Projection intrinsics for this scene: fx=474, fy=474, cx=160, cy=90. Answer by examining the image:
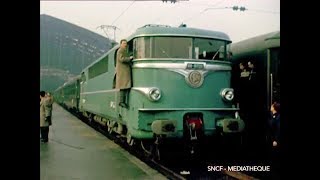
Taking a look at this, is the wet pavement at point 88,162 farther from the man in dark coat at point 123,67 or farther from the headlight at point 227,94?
the headlight at point 227,94

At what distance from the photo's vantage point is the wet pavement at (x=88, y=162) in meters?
6.96

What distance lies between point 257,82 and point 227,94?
0.87m

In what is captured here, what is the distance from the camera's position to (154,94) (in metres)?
7.60

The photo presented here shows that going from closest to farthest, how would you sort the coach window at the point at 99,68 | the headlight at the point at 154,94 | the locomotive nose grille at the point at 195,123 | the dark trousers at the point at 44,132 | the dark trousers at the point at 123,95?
the headlight at the point at 154,94 → the locomotive nose grille at the point at 195,123 → the dark trousers at the point at 123,95 → the dark trousers at the point at 44,132 → the coach window at the point at 99,68

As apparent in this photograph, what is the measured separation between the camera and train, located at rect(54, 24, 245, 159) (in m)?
7.62

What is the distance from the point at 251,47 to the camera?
28.6ft

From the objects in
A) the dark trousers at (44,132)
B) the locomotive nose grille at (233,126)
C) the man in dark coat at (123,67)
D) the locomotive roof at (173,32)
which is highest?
the locomotive roof at (173,32)

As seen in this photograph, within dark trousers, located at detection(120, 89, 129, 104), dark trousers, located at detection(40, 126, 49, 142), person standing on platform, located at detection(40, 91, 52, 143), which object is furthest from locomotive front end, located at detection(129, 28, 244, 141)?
dark trousers, located at detection(40, 126, 49, 142)

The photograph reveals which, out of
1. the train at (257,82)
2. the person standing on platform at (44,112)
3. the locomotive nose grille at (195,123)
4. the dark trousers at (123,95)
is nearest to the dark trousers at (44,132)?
the person standing on platform at (44,112)

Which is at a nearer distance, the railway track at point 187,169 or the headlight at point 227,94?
the railway track at point 187,169

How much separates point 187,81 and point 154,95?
1.94ft

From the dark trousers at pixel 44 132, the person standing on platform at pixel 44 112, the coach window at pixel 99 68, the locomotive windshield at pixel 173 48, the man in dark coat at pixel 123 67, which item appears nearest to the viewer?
the locomotive windshield at pixel 173 48
